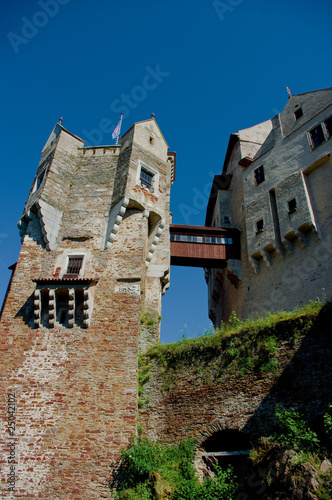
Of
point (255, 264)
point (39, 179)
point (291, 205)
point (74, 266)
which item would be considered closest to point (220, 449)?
point (74, 266)

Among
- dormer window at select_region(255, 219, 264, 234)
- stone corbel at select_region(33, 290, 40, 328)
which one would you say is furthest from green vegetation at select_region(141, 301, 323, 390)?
dormer window at select_region(255, 219, 264, 234)

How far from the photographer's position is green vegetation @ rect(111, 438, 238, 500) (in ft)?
35.7

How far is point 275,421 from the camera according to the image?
37.7 feet

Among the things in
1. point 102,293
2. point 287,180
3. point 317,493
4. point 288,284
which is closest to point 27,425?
point 102,293

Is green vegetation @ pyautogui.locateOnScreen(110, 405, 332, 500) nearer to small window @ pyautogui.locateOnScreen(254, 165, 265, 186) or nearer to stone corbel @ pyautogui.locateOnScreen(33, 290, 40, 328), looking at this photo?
stone corbel @ pyautogui.locateOnScreen(33, 290, 40, 328)

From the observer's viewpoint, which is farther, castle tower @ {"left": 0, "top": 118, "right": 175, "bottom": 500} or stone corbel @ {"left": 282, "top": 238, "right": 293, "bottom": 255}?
stone corbel @ {"left": 282, "top": 238, "right": 293, "bottom": 255}

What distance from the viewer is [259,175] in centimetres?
2553

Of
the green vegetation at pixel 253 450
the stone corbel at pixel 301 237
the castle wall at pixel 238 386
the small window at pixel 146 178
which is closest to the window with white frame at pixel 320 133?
the stone corbel at pixel 301 237

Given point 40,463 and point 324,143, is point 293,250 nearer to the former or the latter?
point 324,143

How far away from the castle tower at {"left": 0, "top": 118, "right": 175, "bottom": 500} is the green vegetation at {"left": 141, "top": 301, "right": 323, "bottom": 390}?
5.17ft

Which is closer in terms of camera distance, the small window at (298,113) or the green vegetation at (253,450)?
the green vegetation at (253,450)

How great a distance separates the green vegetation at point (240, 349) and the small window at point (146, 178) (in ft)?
26.1

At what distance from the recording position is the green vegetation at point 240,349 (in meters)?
12.6

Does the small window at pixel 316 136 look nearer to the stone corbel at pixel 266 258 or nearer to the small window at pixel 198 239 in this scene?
the stone corbel at pixel 266 258
